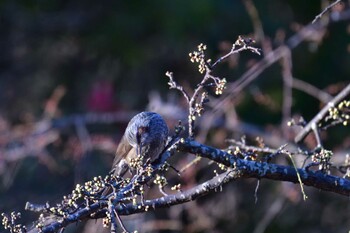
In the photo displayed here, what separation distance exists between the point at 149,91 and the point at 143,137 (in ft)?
18.5

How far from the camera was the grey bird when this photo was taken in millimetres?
4926

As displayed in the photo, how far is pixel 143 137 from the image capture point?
209 inches

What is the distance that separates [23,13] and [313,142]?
5.29 meters

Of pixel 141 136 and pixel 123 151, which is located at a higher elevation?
pixel 123 151

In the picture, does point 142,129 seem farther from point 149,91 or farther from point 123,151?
point 149,91

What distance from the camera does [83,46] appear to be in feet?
38.9

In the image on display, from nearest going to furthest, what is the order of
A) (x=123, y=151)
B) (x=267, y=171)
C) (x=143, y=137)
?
1. (x=267, y=171)
2. (x=143, y=137)
3. (x=123, y=151)

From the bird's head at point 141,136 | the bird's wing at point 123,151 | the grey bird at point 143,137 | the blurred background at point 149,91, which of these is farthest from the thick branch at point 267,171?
the blurred background at point 149,91

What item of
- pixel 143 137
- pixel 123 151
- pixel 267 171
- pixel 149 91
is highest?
pixel 149 91

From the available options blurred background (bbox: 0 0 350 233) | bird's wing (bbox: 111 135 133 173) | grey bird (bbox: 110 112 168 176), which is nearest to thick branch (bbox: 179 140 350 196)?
grey bird (bbox: 110 112 168 176)

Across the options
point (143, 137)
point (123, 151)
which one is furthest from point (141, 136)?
point (123, 151)

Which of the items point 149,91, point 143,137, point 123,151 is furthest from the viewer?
point 149,91

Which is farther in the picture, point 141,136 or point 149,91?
point 149,91

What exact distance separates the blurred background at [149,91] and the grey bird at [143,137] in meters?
2.29
